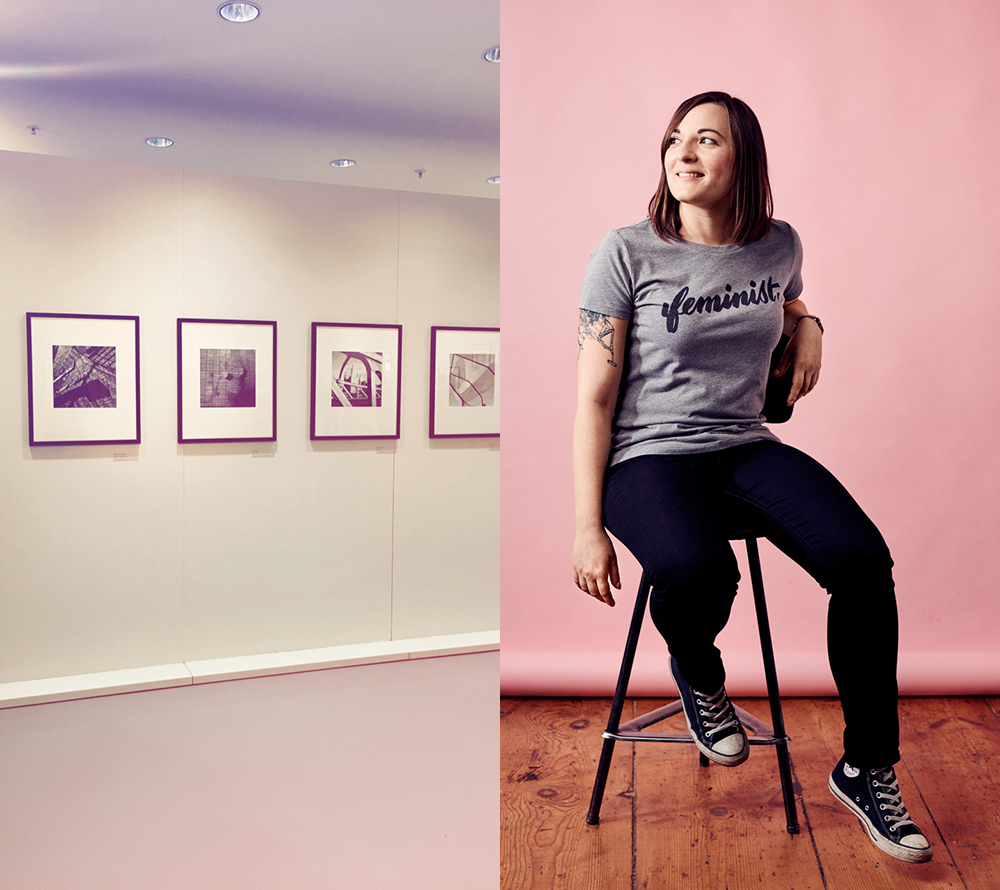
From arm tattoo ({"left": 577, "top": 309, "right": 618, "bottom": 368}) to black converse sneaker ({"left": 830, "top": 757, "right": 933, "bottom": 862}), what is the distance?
2.56ft

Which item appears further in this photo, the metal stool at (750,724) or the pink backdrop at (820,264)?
the pink backdrop at (820,264)

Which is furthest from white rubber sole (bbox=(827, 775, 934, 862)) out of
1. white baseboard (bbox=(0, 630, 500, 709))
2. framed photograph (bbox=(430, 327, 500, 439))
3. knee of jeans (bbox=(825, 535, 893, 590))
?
white baseboard (bbox=(0, 630, 500, 709))

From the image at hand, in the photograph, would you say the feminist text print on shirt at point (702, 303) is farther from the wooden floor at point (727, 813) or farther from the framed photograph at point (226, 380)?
the framed photograph at point (226, 380)

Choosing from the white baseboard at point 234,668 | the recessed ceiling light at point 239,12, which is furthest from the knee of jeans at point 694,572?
the white baseboard at point 234,668

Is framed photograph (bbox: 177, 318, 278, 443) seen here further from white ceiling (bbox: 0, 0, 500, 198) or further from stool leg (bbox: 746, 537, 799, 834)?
stool leg (bbox: 746, 537, 799, 834)

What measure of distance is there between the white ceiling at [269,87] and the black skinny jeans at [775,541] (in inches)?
84.6

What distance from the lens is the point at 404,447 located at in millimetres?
3939

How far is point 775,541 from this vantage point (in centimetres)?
131

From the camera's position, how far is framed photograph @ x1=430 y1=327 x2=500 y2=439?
3.92 m

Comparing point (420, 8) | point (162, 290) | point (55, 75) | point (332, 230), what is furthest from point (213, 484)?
point (420, 8)

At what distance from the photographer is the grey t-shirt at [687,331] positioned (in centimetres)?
135

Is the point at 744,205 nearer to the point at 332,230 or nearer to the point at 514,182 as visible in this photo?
the point at 514,182

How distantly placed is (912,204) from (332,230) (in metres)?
2.46

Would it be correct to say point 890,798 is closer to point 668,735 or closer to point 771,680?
point 771,680
